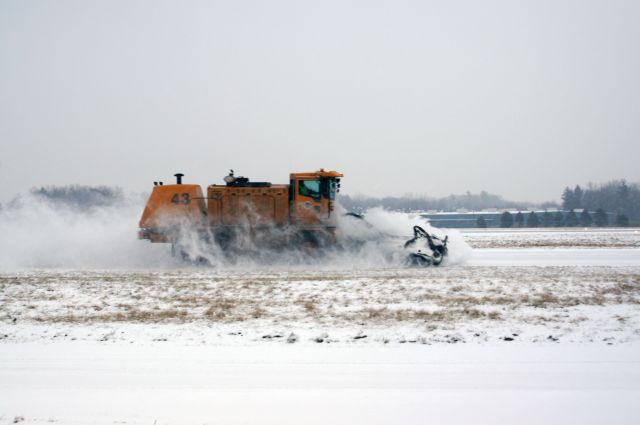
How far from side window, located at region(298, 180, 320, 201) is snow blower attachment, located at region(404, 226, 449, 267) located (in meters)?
4.39

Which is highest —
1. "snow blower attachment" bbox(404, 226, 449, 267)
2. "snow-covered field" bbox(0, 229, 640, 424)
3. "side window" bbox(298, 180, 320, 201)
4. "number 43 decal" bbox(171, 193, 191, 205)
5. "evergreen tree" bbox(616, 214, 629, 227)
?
"side window" bbox(298, 180, 320, 201)

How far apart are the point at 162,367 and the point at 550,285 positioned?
35.8 ft

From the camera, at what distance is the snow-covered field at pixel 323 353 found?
5562 millimetres

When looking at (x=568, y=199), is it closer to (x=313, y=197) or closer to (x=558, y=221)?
(x=558, y=221)

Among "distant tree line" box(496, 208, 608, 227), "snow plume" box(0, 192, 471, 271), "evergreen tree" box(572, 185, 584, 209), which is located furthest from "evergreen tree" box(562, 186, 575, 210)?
"snow plume" box(0, 192, 471, 271)

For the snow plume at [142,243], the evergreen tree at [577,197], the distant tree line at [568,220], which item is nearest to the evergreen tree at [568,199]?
the evergreen tree at [577,197]

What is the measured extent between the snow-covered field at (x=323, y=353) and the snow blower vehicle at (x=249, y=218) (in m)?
7.24

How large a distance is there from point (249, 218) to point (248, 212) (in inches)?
10.6

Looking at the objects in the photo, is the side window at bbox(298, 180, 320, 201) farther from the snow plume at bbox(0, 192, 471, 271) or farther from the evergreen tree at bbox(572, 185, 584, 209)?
the evergreen tree at bbox(572, 185, 584, 209)

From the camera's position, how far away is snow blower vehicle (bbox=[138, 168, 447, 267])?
2147 centimetres

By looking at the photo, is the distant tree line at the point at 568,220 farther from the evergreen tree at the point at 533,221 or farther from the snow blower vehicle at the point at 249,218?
the snow blower vehicle at the point at 249,218

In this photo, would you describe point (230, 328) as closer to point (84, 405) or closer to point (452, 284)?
point (84, 405)

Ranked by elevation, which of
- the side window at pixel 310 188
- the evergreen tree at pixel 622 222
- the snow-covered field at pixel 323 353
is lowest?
the snow-covered field at pixel 323 353

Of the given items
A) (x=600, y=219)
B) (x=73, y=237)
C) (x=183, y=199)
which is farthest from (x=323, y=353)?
(x=600, y=219)
